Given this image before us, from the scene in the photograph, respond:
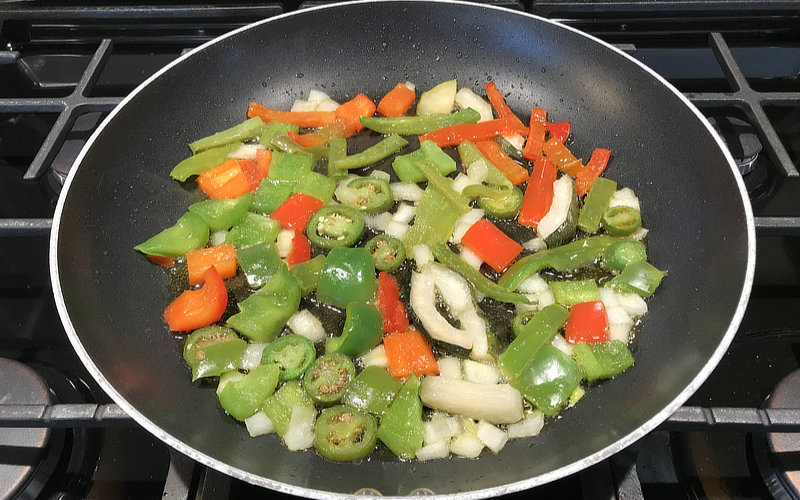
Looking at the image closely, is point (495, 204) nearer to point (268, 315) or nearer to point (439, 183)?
point (439, 183)

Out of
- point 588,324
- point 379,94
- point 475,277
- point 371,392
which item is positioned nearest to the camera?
point 371,392

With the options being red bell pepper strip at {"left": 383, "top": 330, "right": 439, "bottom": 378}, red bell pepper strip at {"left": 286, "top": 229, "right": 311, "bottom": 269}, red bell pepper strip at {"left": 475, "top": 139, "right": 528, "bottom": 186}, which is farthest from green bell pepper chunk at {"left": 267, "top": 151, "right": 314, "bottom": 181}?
red bell pepper strip at {"left": 383, "top": 330, "right": 439, "bottom": 378}

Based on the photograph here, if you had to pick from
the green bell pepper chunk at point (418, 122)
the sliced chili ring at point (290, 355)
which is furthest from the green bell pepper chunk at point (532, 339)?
the green bell pepper chunk at point (418, 122)

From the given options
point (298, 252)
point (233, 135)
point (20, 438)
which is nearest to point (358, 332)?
point (298, 252)

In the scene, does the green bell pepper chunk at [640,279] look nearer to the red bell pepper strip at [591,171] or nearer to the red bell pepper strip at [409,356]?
the red bell pepper strip at [591,171]

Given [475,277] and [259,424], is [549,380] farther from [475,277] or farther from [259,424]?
[259,424]

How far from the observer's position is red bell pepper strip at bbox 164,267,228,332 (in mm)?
1704

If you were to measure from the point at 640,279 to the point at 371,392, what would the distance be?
0.89 metres

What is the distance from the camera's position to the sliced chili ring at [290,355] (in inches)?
63.3

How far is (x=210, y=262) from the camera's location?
6.06ft

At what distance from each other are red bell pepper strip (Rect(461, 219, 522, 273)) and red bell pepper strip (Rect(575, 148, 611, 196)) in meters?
0.38

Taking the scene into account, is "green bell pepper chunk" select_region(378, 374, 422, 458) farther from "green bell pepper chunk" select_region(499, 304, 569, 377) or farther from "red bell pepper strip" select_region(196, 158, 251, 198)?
"red bell pepper strip" select_region(196, 158, 251, 198)

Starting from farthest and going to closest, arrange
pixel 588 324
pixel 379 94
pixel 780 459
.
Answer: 1. pixel 379 94
2. pixel 588 324
3. pixel 780 459

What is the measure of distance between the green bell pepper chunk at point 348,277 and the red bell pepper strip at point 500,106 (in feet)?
2.94
